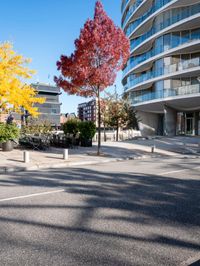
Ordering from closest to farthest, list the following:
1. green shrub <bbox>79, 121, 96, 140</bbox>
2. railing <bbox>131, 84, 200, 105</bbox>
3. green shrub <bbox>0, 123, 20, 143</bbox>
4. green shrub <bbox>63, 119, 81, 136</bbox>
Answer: green shrub <bbox>0, 123, 20, 143</bbox> → green shrub <bbox>79, 121, 96, 140</bbox> → green shrub <bbox>63, 119, 81, 136</bbox> → railing <bbox>131, 84, 200, 105</bbox>

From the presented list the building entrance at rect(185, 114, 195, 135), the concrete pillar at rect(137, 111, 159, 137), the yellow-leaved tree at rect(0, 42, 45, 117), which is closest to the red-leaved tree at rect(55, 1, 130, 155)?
the yellow-leaved tree at rect(0, 42, 45, 117)

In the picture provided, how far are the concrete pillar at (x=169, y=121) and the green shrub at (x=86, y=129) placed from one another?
17032 millimetres

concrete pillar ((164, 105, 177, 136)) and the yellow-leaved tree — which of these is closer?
the yellow-leaved tree

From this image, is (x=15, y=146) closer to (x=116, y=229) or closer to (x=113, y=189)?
(x=113, y=189)

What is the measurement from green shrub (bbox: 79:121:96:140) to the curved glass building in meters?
14.6

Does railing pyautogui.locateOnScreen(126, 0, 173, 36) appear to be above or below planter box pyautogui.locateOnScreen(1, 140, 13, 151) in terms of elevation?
above

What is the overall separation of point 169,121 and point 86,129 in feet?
59.2

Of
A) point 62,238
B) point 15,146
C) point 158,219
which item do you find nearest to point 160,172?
point 158,219

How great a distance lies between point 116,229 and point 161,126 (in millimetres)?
41332

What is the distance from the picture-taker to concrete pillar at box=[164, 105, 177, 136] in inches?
1416

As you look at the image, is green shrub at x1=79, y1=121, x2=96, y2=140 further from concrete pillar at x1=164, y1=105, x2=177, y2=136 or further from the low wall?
concrete pillar at x1=164, y1=105, x2=177, y2=136

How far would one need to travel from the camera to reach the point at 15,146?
18.7 m

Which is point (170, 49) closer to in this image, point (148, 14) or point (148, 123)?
point (148, 14)

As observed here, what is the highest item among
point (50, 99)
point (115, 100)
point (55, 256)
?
point (50, 99)
